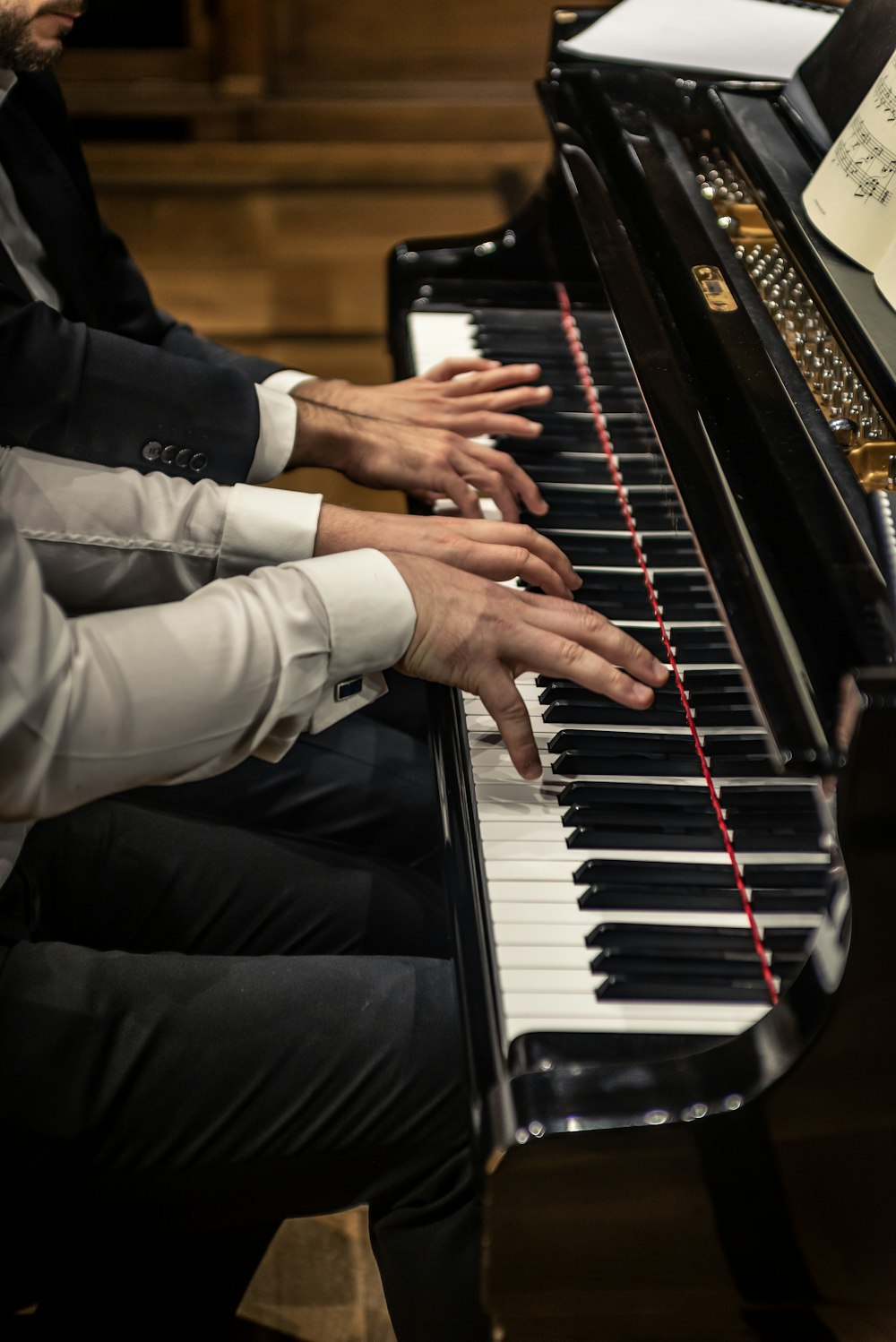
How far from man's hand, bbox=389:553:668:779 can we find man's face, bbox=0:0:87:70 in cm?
87

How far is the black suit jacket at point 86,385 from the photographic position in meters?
1.50

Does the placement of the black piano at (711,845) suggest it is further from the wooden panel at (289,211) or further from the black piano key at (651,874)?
the wooden panel at (289,211)

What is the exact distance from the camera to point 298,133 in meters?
4.23

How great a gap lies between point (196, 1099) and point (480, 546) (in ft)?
2.01

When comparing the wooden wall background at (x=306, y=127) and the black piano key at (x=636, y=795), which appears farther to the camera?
the wooden wall background at (x=306, y=127)

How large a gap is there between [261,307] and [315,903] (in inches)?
105

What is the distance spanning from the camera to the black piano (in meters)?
0.91

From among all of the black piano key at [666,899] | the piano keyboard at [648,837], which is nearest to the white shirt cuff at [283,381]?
the piano keyboard at [648,837]

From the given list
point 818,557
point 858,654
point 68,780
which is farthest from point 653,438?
point 68,780

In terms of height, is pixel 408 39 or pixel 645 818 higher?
pixel 645 818

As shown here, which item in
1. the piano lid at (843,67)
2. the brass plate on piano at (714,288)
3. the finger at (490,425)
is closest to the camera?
the brass plate on piano at (714,288)

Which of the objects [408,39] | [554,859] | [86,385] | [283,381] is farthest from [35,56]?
[408,39]

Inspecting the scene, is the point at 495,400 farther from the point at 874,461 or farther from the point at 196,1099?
the point at 196,1099

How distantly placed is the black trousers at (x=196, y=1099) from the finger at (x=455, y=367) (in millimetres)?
813
